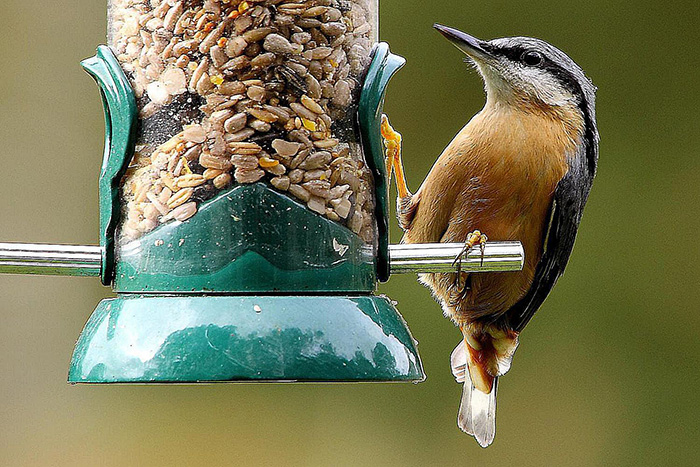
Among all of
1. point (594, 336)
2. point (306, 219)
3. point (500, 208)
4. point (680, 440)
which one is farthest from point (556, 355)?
point (306, 219)

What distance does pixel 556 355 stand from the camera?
765 cm

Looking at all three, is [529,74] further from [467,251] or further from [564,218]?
[467,251]

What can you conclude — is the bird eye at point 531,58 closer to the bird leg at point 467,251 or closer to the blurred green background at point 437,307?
the bird leg at point 467,251

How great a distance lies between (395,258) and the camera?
361 centimetres

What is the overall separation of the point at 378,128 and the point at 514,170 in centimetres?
107

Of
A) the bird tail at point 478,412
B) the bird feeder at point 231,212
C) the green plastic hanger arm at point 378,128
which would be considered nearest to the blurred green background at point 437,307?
the bird tail at point 478,412

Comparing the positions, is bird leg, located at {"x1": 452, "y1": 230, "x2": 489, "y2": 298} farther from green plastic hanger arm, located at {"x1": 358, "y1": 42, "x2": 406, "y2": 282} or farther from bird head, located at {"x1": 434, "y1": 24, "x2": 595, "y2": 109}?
bird head, located at {"x1": 434, "y1": 24, "x2": 595, "y2": 109}

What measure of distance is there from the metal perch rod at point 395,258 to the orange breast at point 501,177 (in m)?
0.99

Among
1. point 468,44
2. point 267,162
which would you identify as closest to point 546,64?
point 468,44

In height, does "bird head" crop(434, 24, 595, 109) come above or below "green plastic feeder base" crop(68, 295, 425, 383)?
above

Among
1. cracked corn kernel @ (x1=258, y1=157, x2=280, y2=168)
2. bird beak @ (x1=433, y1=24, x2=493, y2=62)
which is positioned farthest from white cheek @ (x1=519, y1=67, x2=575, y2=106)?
cracked corn kernel @ (x1=258, y1=157, x2=280, y2=168)

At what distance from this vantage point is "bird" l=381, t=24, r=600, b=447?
456cm

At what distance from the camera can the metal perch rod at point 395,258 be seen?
3.26 metres

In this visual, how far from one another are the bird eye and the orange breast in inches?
7.1
